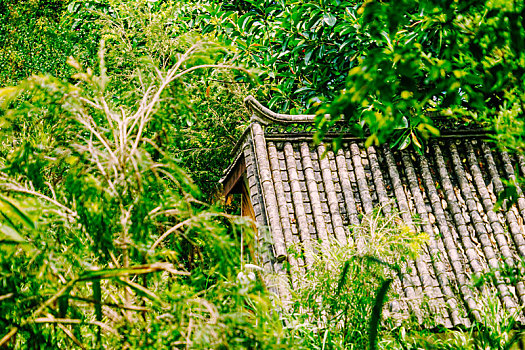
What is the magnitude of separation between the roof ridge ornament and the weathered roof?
0.01m

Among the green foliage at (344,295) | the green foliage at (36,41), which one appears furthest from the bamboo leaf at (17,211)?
the green foliage at (36,41)

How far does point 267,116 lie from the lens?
15.5 feet

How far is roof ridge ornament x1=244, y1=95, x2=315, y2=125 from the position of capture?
15.4 feet

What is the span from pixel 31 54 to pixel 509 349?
9.34 m

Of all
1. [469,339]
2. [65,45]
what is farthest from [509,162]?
[65,45]

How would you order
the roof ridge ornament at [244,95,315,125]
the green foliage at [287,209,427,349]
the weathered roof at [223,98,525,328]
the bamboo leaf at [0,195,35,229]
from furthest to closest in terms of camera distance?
the roof ridge ornament at [244,95,315,125] → the weathered roof at [223,98,525,328] → the green foliage at [287,209,427,349] → the bamboo leaf at [0,195,35,229]

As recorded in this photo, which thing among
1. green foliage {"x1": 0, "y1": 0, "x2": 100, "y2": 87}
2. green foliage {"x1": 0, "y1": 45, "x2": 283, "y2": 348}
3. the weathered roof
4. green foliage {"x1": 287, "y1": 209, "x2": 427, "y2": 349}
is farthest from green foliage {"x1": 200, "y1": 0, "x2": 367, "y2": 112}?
green foliage {"x1": 0, "y1": 45, "x2": 283, "y2": 348}

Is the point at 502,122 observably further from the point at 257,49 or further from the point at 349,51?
the point at 257,49

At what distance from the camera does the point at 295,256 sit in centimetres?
377

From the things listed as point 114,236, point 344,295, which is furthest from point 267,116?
point 114,236

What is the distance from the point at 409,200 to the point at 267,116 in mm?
1643

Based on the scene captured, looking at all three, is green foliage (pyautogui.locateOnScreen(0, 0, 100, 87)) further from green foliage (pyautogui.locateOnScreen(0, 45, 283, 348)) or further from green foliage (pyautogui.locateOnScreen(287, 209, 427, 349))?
green foliage (pyautogui.locateOnScreen(0, 45, 283, 348))

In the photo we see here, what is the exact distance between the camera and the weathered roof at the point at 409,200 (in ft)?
13.0

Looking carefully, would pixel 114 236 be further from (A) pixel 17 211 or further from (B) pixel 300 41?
(B) pixel 300 41
